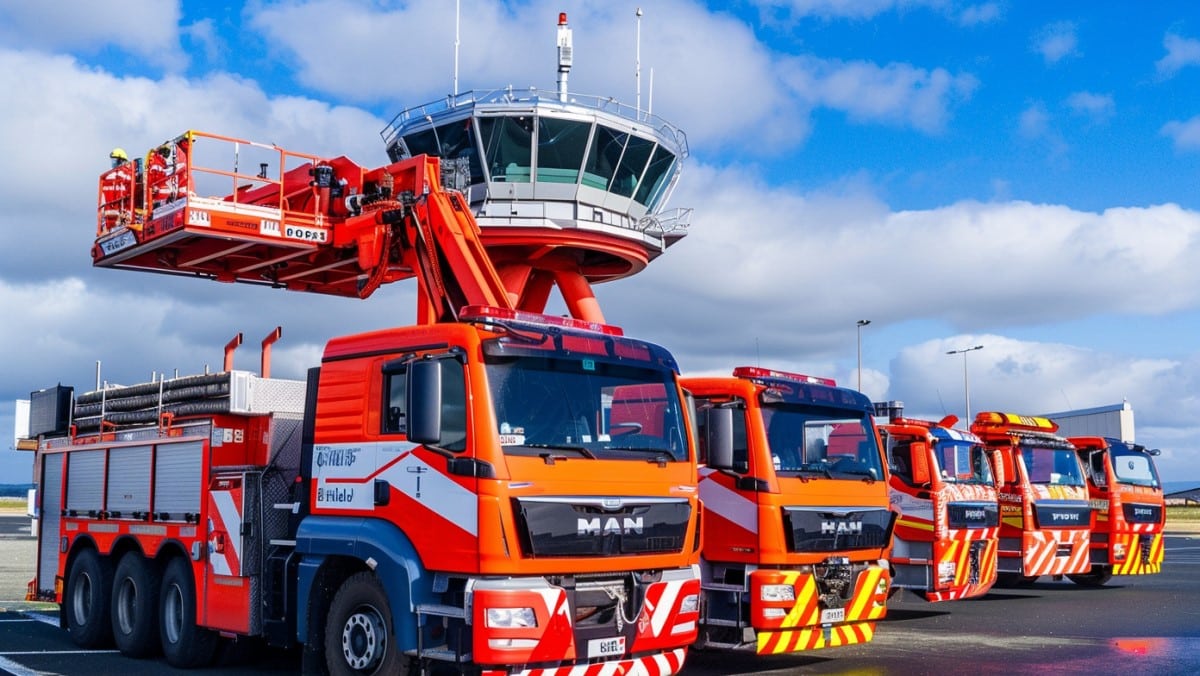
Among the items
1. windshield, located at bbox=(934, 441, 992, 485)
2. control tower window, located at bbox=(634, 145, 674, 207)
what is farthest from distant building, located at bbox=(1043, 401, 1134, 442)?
windshield, located at bbox=(934, 441, 992, 485)

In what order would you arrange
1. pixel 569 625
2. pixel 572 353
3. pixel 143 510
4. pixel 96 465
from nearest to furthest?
pixel 569 625 → pixel 572 353 → pixel 143 510 → pixel 96 465

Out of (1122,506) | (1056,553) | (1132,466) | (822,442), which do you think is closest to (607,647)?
(822,442)

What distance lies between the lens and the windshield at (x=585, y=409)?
8539mm

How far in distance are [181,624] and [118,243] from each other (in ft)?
19.1

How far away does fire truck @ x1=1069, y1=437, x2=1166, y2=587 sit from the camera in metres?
20.4

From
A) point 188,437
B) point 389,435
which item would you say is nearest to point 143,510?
point 188,437

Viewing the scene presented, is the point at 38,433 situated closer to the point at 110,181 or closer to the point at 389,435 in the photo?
the point at 110,181

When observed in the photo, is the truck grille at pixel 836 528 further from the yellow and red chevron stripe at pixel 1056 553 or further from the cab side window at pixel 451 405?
the yellow and red chevron stripe at pixel 1056 553

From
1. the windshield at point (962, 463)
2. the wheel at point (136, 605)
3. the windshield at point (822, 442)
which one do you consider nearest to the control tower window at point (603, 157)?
the windshield at point (962, 463)

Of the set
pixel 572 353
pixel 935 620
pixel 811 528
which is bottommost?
pixel 935 620

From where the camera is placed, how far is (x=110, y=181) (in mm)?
15578

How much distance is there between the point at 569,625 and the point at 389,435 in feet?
6.41

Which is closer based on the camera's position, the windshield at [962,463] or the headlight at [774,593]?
the headlight at [774,593]

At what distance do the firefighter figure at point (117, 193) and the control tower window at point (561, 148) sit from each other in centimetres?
1520
